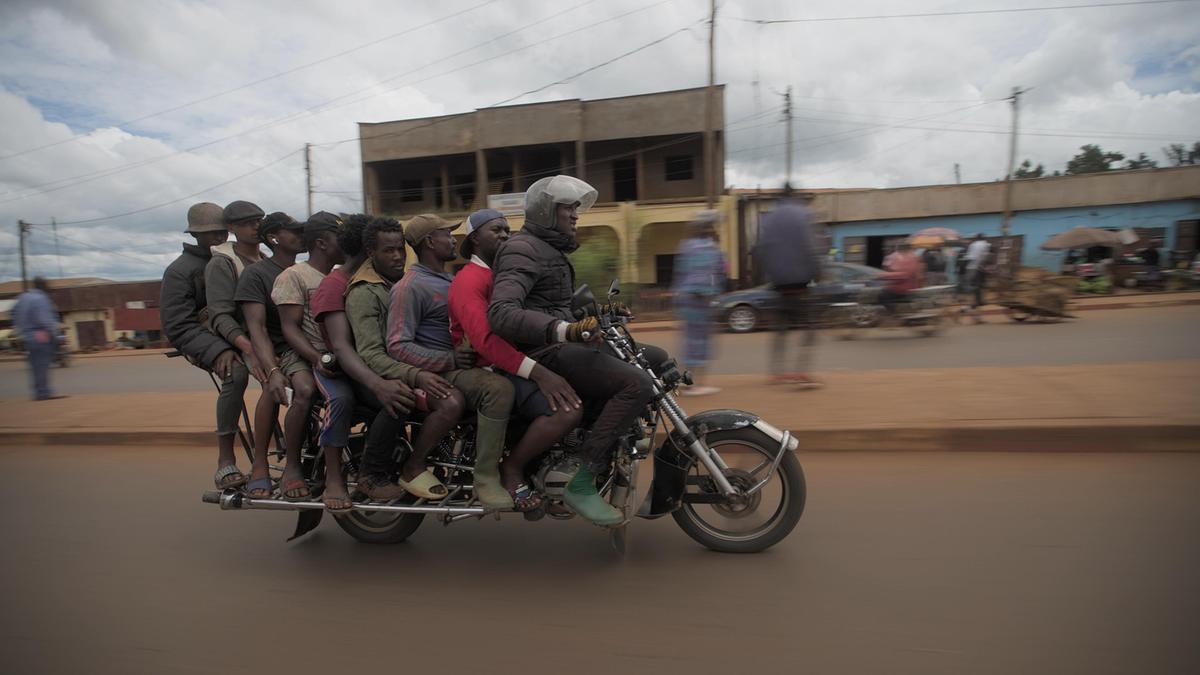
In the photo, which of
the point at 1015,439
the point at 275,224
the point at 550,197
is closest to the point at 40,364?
the point at 275,224

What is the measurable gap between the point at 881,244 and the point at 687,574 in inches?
1083

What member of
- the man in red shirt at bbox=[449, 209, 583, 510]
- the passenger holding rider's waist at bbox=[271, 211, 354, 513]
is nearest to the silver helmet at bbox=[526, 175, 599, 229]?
the man in red shirt at bbox=[449, 209, 583, 510]

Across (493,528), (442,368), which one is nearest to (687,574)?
(493,528)

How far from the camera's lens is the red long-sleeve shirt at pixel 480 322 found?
3117mm

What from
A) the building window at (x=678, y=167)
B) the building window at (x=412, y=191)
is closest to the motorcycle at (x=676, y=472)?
the building window at (x=678, y=167)

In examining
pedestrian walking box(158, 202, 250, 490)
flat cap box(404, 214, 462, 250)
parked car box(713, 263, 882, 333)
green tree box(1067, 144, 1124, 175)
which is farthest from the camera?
green tree box(1067, 144, 1124, 175)

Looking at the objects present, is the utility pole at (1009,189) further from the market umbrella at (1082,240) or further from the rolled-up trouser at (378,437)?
the rolled-up trouser at (378,437)

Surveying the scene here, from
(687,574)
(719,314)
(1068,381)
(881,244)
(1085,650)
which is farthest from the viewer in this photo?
(881,244)

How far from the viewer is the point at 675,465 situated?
10.6ft

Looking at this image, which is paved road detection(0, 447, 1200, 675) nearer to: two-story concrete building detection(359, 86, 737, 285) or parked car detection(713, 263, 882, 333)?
parked car detection(713, 263, 882, 333)

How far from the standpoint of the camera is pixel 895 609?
2.68 metres

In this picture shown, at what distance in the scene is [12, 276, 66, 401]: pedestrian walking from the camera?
8.74 metres

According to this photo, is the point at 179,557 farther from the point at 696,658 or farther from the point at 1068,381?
the point at 1068,381

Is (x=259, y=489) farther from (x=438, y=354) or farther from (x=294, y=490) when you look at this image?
(x=438, y=354)
